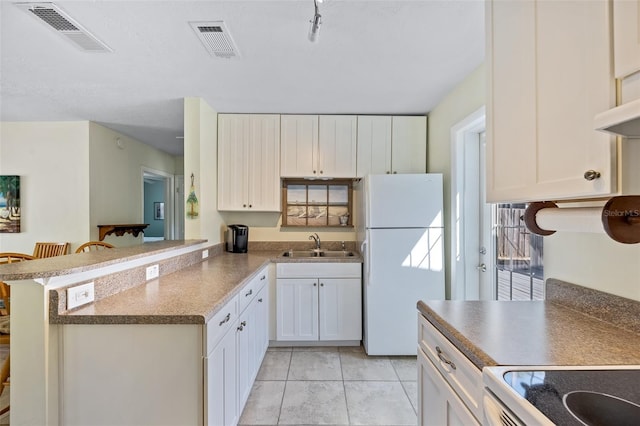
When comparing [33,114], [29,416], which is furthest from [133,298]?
[33,114]

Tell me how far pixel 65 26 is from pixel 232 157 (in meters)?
1.68

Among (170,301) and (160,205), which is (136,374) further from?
(160,205)

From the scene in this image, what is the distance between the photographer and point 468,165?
259 centimetres

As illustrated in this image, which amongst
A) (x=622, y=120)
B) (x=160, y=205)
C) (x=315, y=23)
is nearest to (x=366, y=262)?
(x=315, y=23)

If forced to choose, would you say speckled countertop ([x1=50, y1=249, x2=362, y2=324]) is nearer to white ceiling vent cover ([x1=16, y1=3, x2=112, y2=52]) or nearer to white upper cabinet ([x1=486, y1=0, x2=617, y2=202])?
white upper cabinet ([x1=486, y1=0, x2=617, y2=202])

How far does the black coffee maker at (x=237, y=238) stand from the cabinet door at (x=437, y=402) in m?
2.33

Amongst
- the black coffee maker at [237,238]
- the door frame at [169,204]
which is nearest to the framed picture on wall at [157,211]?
the door frame at [169,204]

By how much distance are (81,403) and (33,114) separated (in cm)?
355

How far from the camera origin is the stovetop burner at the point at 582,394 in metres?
0.66

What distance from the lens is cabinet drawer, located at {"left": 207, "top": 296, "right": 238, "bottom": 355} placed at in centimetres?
137

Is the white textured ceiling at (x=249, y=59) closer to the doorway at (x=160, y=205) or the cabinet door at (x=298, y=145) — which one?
the cabinet door at (x=298, y=145)

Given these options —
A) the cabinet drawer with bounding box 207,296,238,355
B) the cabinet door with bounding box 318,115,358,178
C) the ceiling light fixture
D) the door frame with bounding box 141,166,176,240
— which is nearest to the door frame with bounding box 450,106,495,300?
the cabinet door with bounding box 318,115,358,178

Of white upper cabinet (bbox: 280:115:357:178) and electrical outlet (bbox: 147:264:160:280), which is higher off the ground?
white upper cabinet (bbox: 280:115:357:178)

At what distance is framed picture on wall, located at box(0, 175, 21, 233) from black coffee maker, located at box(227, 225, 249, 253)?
265 centimetres
